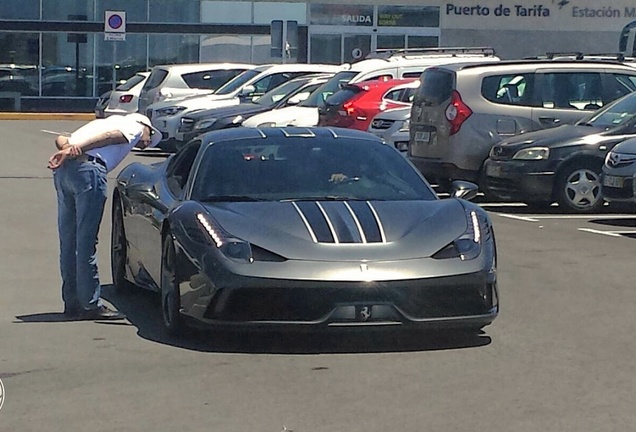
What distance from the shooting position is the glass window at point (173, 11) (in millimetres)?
43938

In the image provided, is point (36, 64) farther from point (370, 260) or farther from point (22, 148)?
point (370, 260)

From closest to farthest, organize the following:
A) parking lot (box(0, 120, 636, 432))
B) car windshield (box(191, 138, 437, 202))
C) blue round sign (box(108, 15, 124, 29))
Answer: parking lot (box(0, 120, 636, 432)), car windshield (box(191, 138, 437, 202)), blue round sign (box(108, 15, 124, 29))

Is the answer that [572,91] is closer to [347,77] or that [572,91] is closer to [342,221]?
[347,77]

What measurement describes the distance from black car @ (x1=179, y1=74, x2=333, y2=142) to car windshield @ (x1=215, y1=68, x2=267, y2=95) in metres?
1.57

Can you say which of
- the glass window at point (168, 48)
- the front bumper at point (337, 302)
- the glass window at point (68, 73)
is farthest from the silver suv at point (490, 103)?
the glass window at point (68, 73)

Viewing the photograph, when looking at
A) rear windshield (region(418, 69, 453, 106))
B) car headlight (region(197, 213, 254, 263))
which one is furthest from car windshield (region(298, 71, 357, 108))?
car headlight (region(197, 213, 254, 263))

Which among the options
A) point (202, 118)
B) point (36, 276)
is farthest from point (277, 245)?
point (202, 118)

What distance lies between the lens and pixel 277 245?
24.3 feet

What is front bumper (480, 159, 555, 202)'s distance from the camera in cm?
1570

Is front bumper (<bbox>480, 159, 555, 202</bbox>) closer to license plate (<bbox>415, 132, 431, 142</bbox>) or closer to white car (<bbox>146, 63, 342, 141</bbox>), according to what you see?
license plate (<bbox>415, 132, 431, 142</bbox>)

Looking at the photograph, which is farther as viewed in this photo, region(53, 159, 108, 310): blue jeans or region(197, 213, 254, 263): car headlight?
region(53, 159, 108, 310): blue jeans

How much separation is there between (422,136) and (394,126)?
206cm

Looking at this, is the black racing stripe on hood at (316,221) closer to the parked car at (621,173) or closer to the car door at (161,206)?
the car door at (161,206)

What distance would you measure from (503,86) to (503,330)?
8.89 m
